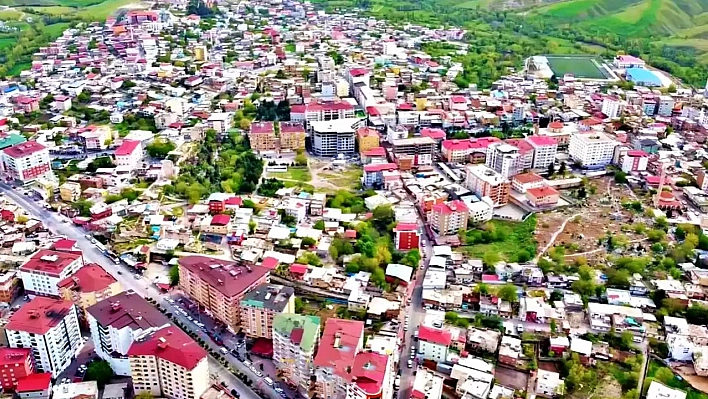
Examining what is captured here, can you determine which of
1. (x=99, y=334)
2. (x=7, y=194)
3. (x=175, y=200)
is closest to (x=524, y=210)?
(x=175, y=200)

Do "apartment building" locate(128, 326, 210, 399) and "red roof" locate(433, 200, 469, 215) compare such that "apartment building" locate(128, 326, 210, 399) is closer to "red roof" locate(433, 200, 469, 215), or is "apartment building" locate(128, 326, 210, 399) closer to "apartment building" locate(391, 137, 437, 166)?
"red roof" locate(433, 200, 469, 215)

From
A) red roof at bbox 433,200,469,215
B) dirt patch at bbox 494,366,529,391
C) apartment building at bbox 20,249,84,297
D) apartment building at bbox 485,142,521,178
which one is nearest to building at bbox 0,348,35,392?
apartment building at bbox 20,249,84,297

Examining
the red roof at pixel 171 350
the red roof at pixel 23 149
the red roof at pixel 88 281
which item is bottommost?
the red roof at pixel 88 281

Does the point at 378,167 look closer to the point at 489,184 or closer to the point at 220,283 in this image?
the point at 489,184

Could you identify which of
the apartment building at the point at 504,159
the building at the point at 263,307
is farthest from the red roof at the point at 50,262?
the apartment building at the point at 504,159

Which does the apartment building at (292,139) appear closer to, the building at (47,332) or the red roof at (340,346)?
the building at (47,332)

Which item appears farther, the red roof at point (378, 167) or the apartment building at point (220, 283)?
Result: the red roof at point (378, 167)
